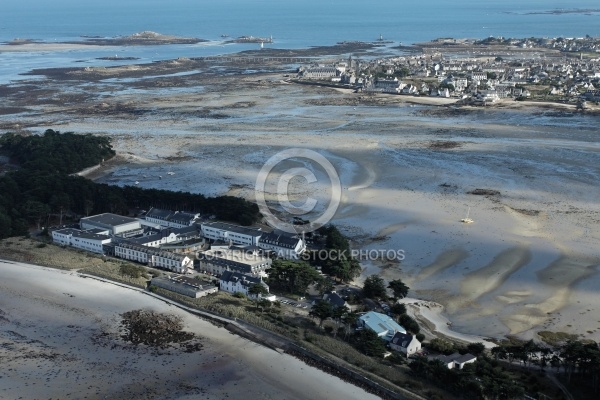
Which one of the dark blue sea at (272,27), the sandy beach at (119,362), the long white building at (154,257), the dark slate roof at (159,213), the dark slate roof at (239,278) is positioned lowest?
the sandy beach at (119,362)

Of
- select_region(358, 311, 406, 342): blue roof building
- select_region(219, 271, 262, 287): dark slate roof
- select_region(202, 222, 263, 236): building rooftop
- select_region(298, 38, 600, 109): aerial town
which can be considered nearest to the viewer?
select_region(358, 311, 406, 342): blue roof building

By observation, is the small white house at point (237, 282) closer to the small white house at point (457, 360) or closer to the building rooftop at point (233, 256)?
the building rooftop at point (233, 256)

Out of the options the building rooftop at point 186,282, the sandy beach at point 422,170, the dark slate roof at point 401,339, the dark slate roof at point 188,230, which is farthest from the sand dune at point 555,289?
the dark slate roof at point 188,230

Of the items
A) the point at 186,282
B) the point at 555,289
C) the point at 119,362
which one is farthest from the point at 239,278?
the point at 555,289

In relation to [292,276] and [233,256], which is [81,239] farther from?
[292,276]

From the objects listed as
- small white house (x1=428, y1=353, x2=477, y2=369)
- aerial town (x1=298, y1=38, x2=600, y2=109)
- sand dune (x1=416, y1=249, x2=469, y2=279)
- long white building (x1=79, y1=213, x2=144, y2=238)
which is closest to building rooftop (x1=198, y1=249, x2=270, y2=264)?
long white building (x1=79, y1=213, x2=144, y2=238)

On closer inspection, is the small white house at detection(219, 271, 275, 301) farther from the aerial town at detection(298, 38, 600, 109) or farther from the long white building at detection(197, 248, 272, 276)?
the aerial town at detection(298, 38, 600, 109)
